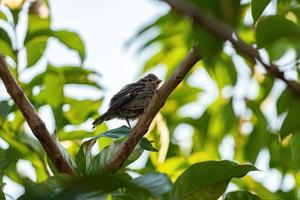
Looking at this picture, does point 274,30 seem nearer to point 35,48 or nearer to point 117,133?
point 117,133

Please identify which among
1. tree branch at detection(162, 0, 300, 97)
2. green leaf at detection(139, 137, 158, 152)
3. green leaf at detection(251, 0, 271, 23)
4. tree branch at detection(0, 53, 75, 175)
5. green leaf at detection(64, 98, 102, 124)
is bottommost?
green leaf at detection(64, 98, 102, 124)

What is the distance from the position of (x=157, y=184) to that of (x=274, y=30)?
55 cm

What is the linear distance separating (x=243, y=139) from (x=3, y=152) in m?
2.88

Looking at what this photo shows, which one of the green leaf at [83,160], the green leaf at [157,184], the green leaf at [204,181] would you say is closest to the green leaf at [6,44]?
the green leaf at [83,160]

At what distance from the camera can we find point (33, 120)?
9.64 feet

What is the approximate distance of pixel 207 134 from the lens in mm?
5672

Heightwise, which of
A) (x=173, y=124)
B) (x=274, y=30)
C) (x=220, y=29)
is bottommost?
(x=173, y=124)

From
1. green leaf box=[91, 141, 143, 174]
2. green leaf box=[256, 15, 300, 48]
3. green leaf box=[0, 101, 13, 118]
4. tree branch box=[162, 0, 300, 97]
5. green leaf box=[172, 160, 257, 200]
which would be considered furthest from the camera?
green leaf box=[0, 101, 13, 118]

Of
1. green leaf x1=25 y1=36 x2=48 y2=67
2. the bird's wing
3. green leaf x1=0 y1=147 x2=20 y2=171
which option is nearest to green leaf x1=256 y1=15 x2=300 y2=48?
green leaf x1=0 y1=147 x2=20 y2=171

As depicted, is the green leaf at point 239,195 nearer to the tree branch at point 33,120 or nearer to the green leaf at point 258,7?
the tree branch at point 33,120

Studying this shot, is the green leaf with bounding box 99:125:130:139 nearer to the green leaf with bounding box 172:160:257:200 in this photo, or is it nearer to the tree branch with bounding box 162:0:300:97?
the green leaf with bounding box 172:160:257:200

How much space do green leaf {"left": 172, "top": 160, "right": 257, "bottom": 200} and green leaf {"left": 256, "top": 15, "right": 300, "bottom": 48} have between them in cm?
101

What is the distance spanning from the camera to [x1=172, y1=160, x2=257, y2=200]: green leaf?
272 cm

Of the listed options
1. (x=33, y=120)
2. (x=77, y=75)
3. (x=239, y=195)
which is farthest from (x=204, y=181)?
(x=77, y=75)
